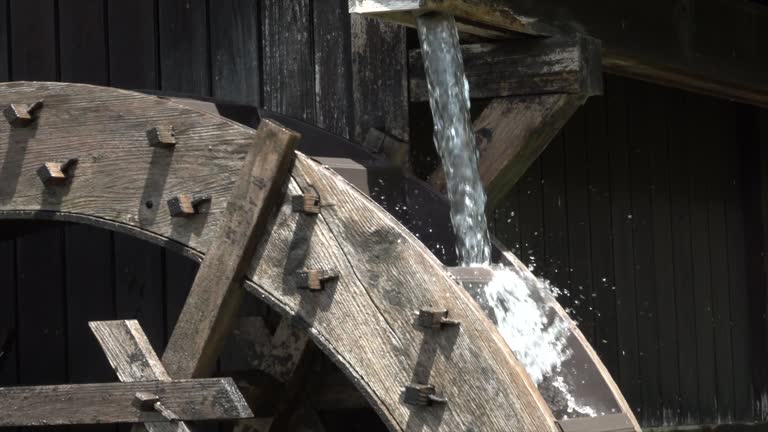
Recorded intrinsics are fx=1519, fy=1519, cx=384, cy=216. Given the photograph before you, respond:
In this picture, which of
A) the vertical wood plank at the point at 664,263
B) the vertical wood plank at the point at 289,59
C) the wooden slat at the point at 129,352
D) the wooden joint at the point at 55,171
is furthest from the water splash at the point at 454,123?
the vertical wood plank at the point at 664,263

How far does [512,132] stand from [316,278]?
2.77 ft

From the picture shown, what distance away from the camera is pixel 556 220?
5508 mm

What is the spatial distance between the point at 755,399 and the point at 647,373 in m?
0.92

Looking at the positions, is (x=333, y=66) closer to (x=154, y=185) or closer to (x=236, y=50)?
(x=236, y=50)

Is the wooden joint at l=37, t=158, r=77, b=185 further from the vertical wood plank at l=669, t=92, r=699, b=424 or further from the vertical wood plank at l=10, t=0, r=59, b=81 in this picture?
the vertical wood plank at l=669, t=92, r=699, b=424

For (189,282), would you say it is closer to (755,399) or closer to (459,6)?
(459,6)

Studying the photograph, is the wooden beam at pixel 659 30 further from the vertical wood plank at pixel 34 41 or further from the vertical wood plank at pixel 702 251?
the vertical wood plank at pixel 34 41

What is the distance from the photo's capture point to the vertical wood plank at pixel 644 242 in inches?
233

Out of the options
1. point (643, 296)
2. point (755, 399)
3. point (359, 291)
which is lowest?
point (755, 399)

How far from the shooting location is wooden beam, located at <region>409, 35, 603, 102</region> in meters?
4.17

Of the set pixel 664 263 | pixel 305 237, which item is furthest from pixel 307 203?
pixel 664 263

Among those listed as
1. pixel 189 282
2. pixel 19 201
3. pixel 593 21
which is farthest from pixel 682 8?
pixel 19 201

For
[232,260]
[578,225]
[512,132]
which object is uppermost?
[512,132]

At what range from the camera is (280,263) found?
3.73 m
